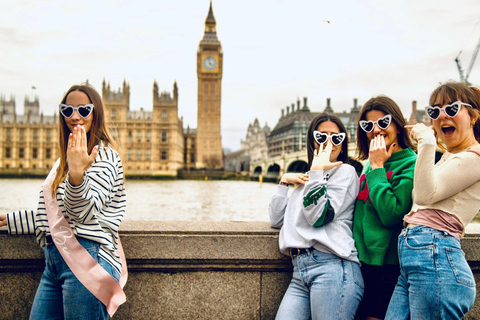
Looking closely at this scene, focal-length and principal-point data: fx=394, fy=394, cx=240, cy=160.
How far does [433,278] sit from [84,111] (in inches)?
67.3

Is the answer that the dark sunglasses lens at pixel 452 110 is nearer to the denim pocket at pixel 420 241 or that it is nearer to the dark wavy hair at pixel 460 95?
the dark wavy hair at pixel 460 95

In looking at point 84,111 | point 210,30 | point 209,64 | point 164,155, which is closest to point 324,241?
point 84,111

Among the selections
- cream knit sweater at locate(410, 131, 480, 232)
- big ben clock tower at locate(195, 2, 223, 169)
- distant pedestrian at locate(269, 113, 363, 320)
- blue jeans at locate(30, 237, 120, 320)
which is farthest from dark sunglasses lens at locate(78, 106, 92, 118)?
big ben clock tower at locate(195, 2, 223, 169)

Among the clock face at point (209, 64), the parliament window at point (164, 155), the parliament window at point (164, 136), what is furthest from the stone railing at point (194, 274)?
the clock face at point (209, 64)

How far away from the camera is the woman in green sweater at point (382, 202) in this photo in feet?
6.15

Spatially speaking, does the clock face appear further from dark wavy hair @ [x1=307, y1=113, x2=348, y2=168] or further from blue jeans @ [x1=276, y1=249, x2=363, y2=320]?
blue jeans @ [x1=276, y1=249, x2=363, y2=320]

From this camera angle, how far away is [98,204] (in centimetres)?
167

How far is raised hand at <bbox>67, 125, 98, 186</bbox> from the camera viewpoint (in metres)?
1.57

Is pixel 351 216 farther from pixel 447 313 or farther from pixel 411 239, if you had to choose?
pixel 447 313

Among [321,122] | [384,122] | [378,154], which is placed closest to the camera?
[378,154]

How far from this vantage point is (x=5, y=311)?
233cm

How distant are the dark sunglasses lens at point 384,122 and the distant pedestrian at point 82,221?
4.39 feet

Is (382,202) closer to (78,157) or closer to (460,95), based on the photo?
(460,95)

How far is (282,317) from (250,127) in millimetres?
112242
